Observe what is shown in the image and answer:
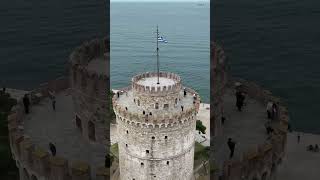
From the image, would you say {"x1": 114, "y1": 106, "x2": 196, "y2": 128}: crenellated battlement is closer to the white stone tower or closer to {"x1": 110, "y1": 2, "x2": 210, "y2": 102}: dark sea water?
the white stone tower

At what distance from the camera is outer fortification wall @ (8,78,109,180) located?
2683 cm

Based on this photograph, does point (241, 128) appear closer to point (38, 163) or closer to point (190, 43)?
point (38, 163)

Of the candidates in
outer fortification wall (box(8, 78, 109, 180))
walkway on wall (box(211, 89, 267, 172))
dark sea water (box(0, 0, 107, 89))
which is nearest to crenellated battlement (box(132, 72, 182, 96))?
outer fortification wall (box(8, 78, 109, 180))

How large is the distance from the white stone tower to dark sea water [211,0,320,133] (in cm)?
4035

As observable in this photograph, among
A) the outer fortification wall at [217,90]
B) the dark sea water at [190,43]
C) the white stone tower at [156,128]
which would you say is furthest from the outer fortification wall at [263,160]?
the dark sea water at [190,43]

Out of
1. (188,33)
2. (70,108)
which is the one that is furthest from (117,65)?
(70,108)

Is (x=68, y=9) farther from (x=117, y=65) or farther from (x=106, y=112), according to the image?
(x=106, y=112)

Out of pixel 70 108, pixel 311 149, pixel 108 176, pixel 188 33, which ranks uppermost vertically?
pixel 188 33

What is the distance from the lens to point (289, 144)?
176 feet

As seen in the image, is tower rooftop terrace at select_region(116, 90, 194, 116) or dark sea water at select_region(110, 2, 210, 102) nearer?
tower rooftop terrace at select_region(116, 90, 194, 116)

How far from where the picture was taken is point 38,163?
29266 mm

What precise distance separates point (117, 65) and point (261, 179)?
170ft

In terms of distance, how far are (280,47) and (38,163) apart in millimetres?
65110

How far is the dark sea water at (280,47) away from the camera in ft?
230
